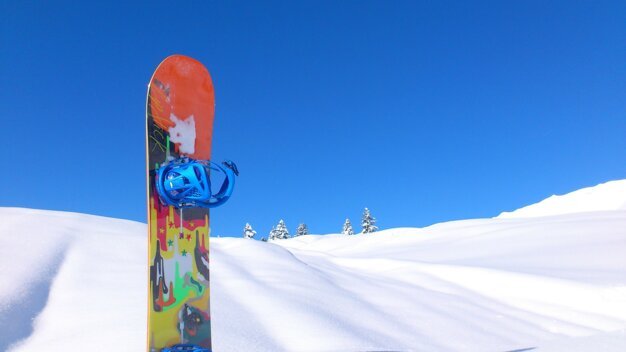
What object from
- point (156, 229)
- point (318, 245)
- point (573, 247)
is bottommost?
point (156, 229)

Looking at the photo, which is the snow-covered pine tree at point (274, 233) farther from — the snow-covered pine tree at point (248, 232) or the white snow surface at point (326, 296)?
the white snow surface at point (326, 296)

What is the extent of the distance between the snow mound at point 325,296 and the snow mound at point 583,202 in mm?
26834

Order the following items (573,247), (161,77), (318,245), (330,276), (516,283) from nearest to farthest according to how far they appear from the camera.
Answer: (161,77) → (516,283) → (330,276) → (573,247) → (318,245)

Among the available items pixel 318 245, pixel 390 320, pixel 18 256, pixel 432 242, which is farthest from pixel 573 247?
pixel 318 245

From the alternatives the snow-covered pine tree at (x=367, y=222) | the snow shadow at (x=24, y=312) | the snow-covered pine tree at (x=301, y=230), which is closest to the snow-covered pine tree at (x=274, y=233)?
the snow-covered pine tree at (x=301, y=230)

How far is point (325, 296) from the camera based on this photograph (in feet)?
27.7

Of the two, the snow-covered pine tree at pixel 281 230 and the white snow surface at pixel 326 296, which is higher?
the snow-covered pine tree at pixel 281 230

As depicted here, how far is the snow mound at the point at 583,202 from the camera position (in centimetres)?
3662

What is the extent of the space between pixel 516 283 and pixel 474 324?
3.12 meters

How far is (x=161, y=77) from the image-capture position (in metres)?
5.34

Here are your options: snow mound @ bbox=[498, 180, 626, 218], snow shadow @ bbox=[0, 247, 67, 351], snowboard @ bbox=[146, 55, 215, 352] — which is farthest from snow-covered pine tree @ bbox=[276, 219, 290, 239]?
snowboard @ bbox=[146, 55, 215, 352]

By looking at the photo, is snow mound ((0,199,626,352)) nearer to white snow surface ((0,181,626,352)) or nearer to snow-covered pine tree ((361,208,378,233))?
white snow surface ((0,181,626,352))

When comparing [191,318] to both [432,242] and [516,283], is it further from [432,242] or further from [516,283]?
[432,242]

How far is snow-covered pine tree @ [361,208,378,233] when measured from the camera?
5047cm
